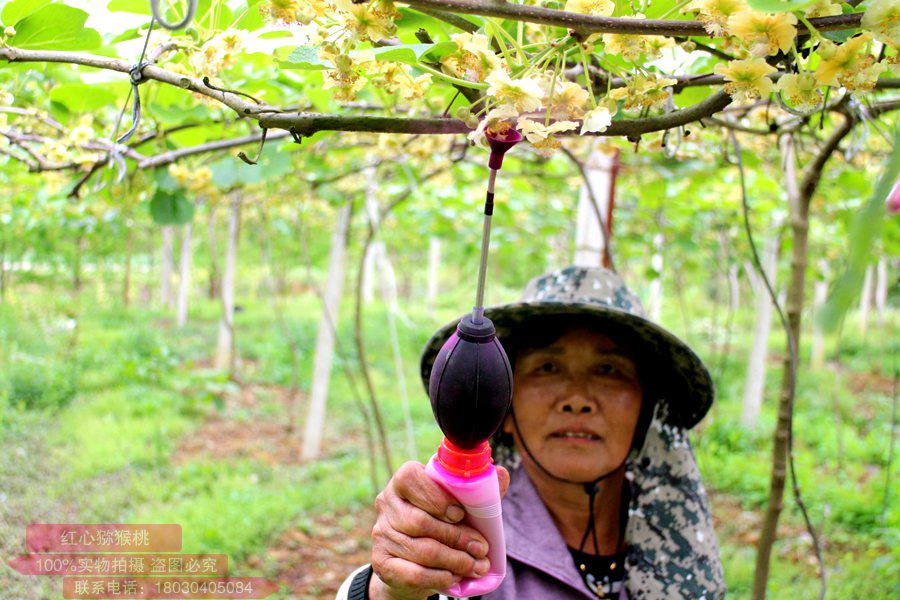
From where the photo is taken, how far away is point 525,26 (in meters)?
0.70

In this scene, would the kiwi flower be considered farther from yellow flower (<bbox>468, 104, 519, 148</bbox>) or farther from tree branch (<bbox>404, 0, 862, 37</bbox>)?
yellow flower (<bbox>468, 104, 519, 148</bbox>)

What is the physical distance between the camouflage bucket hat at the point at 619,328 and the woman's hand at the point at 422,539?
0.45 meters

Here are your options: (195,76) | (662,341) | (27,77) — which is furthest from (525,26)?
(27,77)

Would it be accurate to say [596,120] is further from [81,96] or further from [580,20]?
[81,96]

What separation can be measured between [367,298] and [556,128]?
16529 millimetres

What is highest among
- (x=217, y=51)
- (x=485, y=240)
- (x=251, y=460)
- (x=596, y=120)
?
(x=217, y=51)

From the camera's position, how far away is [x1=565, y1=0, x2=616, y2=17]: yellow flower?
1.84 feet

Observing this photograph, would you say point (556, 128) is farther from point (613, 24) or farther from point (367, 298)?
point (367, 298)

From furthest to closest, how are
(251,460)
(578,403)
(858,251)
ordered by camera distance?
(251,460) < (578,403) < (858,251)

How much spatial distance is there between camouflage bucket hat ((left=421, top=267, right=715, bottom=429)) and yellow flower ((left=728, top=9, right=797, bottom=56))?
0.70m

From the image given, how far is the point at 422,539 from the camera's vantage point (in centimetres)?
73

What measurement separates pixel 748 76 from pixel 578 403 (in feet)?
2.56

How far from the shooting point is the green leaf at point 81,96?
1.17 m

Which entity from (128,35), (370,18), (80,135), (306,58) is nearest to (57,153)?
(80,135)
